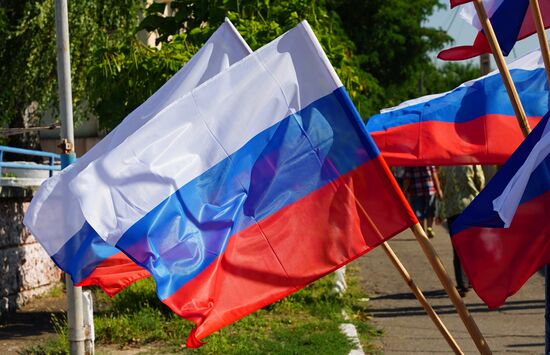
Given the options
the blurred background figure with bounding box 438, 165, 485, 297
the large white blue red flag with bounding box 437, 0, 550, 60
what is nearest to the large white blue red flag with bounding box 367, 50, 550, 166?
the large white blue red flag with bounding box 437, 0, 550, 60

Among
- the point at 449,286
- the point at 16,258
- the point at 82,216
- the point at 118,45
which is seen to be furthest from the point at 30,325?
the point at 449,286

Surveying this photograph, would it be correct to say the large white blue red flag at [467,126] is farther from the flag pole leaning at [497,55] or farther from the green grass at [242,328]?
the green grass at [242,328]

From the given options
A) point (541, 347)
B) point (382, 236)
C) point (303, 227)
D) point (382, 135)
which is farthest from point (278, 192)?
point (541, 347)

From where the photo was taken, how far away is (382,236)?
4.84m

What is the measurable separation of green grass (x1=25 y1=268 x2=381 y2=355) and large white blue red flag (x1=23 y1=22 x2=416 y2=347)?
378 centimetres

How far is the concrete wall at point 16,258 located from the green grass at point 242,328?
0.89m

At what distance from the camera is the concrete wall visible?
10.9 m

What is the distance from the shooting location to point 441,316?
10750mm

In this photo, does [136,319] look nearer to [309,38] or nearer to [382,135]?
[382,135]

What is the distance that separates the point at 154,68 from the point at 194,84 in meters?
4.66

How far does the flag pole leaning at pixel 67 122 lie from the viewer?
25.5 ft

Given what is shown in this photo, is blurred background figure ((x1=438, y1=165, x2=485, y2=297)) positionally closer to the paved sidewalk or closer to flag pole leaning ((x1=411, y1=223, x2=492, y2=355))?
the paved sidewalk

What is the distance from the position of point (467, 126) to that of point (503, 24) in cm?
79

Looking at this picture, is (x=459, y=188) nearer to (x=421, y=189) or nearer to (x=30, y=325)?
(x=421, y=189)
